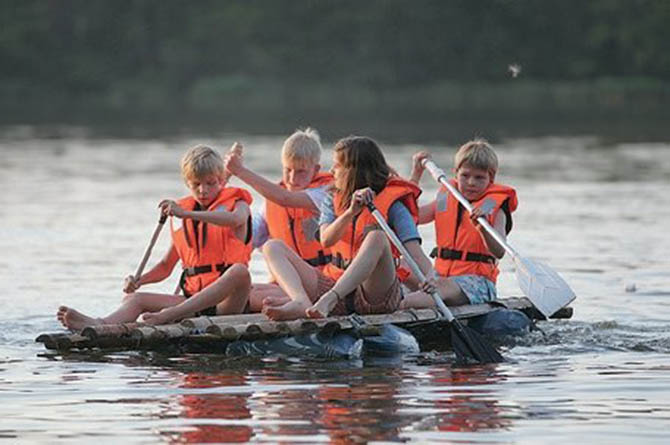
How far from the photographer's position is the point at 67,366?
398 inches

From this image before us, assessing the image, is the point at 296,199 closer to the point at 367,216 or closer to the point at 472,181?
the point at 367,216

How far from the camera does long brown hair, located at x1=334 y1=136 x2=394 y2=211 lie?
10.4 metres

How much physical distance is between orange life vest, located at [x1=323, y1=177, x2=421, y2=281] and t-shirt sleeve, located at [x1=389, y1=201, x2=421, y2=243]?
4 cm

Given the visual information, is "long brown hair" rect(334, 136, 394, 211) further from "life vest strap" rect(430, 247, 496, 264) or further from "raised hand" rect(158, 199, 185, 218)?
"life vest strap" rect(430, 247, 496, 264)

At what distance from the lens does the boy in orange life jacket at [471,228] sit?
37.4 feet

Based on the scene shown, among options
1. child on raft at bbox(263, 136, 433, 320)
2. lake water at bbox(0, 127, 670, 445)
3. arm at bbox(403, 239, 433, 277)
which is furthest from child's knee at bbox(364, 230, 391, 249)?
lake water at bbox(0, 127, 670, 445)

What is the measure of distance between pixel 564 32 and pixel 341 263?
61.4 metres

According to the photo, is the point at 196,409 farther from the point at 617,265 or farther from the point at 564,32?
the point at 564,32

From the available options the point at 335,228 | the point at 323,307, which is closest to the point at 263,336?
the point at 323,307

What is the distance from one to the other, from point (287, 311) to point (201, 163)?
3.55 feet

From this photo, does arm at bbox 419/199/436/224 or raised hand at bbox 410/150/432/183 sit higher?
raised hand at bbox 410/150/432/183

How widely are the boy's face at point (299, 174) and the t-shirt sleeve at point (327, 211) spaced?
1.82 ft

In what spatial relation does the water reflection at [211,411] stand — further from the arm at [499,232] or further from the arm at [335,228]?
the arm at [499,232]

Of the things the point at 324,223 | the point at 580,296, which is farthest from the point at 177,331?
the point at 580,296
